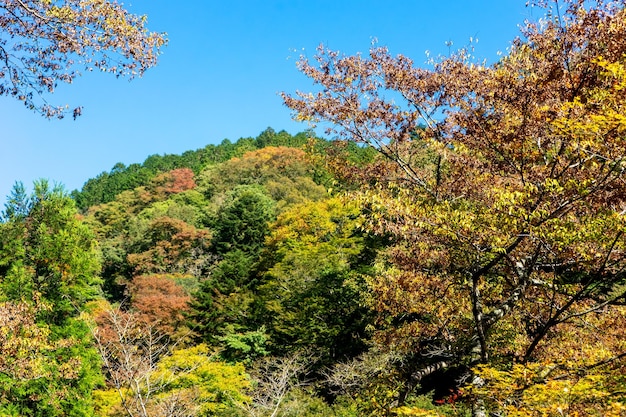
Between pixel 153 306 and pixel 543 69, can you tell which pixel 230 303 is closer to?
pixel 153 306

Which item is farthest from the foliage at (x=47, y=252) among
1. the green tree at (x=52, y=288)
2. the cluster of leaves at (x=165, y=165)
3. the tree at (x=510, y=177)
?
the cluster of leaves at (x=165, y=165)

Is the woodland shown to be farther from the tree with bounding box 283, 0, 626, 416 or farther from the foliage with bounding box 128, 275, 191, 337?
the foliage with bounding box 128, 275, 191, 337

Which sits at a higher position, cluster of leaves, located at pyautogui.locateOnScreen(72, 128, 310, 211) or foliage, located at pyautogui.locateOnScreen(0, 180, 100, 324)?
cluster of leaves, located at pyautogui.locateOnScreen(72, 128, 310, 211)

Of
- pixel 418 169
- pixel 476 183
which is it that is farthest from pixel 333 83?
pixel 476 183

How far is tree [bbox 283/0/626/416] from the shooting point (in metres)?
5.05

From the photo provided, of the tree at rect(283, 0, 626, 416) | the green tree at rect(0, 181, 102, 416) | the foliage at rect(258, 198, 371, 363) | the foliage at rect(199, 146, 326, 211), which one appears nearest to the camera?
the tree at rect(283, 0, 626, 416)

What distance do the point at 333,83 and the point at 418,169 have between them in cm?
221

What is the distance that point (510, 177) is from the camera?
6.46 metres

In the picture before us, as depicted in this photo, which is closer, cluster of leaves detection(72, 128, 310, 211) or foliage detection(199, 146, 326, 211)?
foliage detection(199, 146, 326, 211)

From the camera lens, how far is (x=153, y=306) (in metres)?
26.7

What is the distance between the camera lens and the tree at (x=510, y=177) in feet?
16.6

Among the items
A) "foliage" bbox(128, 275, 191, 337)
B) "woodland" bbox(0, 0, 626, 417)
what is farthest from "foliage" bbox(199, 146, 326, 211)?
"woodland" bbox(0, 0, 626, 417)

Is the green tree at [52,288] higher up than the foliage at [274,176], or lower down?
lower down

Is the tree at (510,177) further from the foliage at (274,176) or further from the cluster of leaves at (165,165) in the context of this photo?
the cluster of leaves at (165,165)
